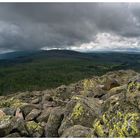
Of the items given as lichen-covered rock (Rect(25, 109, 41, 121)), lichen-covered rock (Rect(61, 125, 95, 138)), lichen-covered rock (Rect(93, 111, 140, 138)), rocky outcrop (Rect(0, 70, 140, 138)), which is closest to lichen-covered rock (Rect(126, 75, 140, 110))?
rocky outcrop (Rect(0, 70, 140, 138))

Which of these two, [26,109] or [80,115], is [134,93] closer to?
[80,115]

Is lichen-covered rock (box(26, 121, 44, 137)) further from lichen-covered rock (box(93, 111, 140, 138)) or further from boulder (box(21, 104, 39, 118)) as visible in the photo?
boulder (box(21, 104, 39, 118))

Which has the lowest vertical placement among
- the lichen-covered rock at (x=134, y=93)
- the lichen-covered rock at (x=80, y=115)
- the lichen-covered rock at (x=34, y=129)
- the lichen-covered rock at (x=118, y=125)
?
the lichen-covered rock at (x=34, y=129)

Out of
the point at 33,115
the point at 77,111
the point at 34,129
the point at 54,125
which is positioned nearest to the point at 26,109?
the point at 33,115

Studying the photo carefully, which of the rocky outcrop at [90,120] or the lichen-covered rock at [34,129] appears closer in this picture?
the rocky outcrop at [90,120]

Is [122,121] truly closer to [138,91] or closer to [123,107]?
[123,107]

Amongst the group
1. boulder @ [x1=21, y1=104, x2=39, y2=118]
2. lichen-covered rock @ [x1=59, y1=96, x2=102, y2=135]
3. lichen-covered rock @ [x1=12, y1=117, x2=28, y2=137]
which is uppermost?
lichen-covered rock @ [x1=59, y1=96, x2=102, y2=135]

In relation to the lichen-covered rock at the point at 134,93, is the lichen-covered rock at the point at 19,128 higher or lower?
lower

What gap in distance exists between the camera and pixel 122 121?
12688 mm

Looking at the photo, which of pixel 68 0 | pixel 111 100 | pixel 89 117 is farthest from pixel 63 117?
pixel 68 0

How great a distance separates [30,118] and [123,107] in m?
9.99

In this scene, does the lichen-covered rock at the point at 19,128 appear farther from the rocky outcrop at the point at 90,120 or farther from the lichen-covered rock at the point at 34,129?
the lichen-covered rock at the point at 34,129

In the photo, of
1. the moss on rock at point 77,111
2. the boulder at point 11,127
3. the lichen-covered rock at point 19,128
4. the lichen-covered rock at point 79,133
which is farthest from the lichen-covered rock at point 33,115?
the lichen-covered rock at point 79,133

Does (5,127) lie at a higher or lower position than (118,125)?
lower
